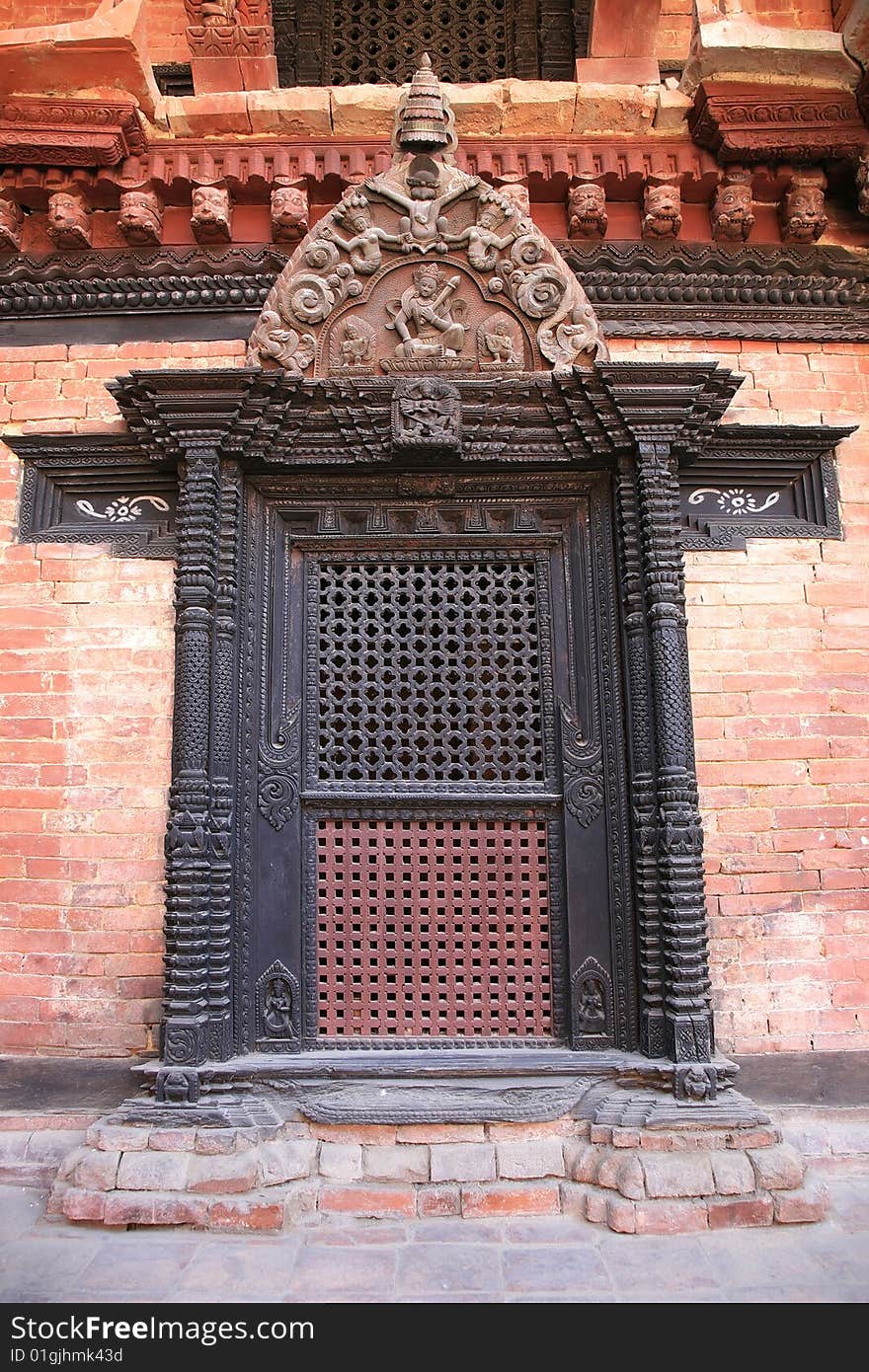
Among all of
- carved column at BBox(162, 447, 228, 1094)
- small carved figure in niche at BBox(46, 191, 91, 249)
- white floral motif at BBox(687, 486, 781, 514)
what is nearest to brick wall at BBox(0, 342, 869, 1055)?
white floral motif at BBox(687, 486, 781, 514)

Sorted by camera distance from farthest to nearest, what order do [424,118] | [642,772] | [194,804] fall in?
1. [424,118]
2. [642,772]
3. [194,804]

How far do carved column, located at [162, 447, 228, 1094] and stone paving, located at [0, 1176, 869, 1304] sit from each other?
650 mm

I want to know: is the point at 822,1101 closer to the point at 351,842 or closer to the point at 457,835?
the point at 457,835

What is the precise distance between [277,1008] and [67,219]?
3.64 meters

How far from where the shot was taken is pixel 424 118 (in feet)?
12.1

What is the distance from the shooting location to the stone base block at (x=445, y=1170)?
2.89m

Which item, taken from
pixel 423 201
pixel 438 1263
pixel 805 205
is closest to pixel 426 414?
pixel 423 201

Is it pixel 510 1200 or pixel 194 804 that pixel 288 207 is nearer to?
pixel 194 804

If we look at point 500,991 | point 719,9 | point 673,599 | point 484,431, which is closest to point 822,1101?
point 500,991

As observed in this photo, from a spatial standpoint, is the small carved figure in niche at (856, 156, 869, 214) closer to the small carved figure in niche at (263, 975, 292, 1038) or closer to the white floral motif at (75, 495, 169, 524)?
the white floral motif at (75, 495, 169, 524)

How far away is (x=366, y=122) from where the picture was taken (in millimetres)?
3961

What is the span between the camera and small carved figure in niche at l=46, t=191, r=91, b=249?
12.8ft

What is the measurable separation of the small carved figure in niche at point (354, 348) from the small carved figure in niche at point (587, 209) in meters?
1.13

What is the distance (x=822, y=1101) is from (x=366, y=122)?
472cm
